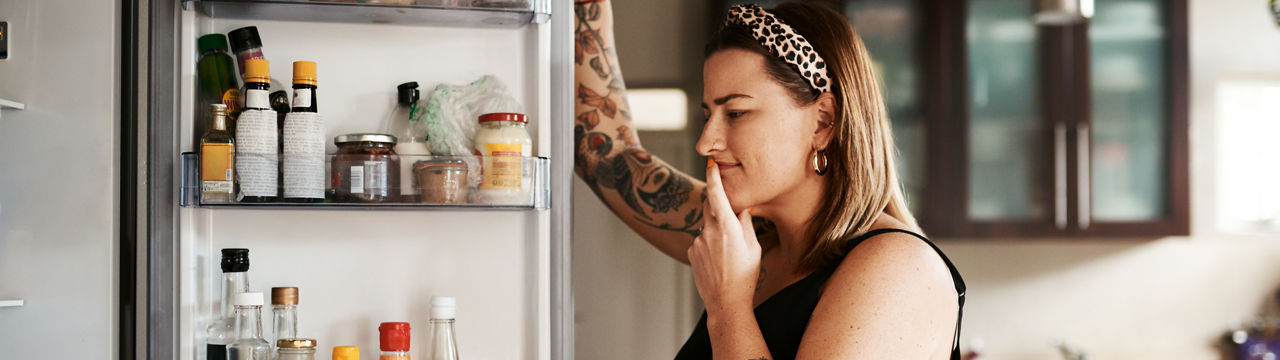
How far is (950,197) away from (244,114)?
1.74 meters

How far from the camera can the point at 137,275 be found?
106cm

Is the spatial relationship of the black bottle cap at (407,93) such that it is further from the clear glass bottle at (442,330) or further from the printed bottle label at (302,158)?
the clear glass bottle at (442,330)

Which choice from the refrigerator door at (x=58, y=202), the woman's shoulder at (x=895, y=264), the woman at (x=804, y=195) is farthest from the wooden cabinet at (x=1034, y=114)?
the refrigerator door at (x=58, y=202)

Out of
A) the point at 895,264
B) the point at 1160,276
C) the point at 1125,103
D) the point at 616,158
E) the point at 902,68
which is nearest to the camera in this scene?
the point at 895,264

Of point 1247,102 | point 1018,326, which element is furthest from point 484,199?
point 1247,102

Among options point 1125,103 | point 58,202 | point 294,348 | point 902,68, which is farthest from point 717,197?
point 1125,103

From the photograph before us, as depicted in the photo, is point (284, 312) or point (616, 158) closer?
point (284, 312)

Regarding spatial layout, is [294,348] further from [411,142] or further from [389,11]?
[389,11]

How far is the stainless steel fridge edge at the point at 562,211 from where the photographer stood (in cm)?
121

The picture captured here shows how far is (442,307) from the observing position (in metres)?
1.13

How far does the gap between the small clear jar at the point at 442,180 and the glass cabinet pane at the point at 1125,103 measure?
1.85m

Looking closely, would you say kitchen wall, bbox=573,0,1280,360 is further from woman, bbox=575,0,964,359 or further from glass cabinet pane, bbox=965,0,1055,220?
woman, bbox=575,0,964,359

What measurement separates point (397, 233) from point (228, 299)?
0.22 meters

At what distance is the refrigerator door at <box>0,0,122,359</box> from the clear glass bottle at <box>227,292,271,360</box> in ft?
0.43
